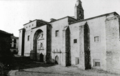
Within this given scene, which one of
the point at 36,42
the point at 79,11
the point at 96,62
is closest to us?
the point at 96,62

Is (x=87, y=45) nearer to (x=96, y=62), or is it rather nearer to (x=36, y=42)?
(x=96, y=62)

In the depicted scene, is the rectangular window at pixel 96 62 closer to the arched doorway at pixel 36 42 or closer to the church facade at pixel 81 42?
the church facade at pixel 81 42

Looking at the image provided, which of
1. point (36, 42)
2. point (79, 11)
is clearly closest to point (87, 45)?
point (79, 11)

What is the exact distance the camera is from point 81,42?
18.3 meters

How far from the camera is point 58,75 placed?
13.6 meters

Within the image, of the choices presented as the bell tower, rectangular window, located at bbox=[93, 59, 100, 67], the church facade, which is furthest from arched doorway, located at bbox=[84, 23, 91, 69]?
the bell tower

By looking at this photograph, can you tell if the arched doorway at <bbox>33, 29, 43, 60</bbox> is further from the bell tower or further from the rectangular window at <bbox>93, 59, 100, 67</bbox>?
the rectangular window at <bbox>93, 59, 100, 67</bbox>

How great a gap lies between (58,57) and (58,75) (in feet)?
29.9

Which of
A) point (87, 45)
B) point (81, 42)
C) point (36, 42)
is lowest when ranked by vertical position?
point (87, 45)

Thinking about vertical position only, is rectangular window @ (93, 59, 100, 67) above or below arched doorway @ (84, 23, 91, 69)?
below

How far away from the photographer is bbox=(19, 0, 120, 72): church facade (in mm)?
15406

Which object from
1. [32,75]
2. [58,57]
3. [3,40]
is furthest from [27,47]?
[32,75]

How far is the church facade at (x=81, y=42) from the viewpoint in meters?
15.4

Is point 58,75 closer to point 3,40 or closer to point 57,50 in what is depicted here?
point 57,50
